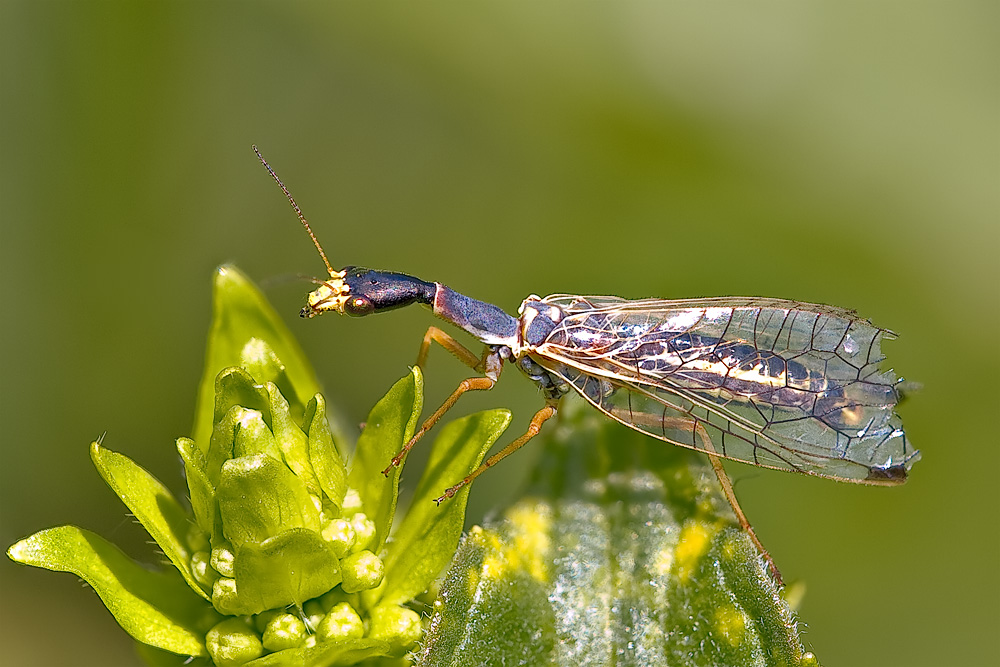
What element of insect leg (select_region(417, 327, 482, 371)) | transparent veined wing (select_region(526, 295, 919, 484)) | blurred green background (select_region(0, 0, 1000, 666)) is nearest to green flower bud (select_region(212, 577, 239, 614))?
transparent veined wing (select_region(526, 295, 919, 484))

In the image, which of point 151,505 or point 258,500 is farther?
point 151,505

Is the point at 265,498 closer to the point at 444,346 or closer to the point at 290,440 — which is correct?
the point at 290,440

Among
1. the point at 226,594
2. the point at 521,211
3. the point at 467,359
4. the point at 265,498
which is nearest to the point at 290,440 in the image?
the point at 265,498

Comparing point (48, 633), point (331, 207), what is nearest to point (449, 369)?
point (331, 207)

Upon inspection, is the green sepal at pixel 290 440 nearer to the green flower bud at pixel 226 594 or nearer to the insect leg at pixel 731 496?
the green flower bud at pixel 226 594

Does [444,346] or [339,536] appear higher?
[444,346]

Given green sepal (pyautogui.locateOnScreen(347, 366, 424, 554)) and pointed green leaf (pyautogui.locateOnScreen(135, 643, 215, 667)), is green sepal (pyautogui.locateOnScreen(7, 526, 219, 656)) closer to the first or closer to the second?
pointed green leaf (pyautogui.locateOnScreen(135, 643, 215, 667))

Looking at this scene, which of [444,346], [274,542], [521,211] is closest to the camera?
[274,542]
